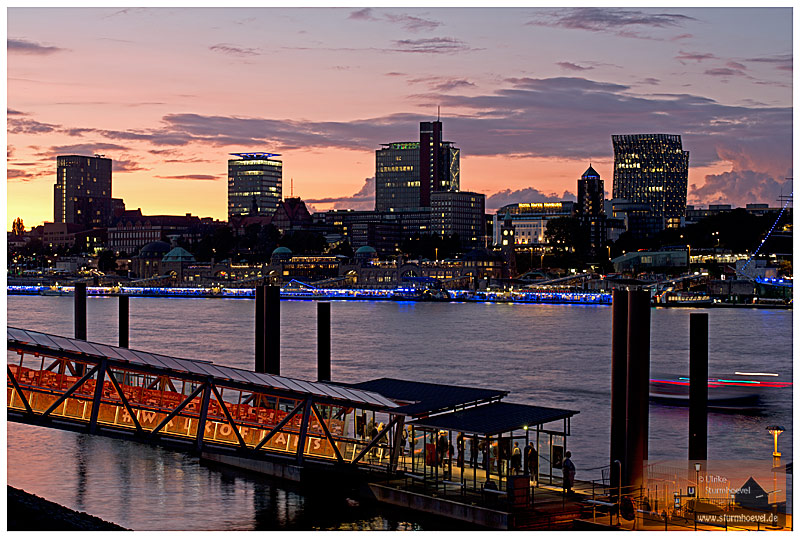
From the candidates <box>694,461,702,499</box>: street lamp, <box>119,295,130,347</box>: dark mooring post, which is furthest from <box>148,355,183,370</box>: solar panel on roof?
<box>119,295,130,347</box>: dark mooring post

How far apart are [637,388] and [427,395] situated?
5.18 meters

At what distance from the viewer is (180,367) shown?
23.2 meters

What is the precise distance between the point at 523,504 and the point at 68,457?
15.6m

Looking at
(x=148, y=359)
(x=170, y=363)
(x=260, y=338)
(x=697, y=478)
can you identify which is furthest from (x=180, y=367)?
(x=260, y=338)

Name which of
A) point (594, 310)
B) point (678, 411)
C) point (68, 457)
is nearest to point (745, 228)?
point (594, 310)

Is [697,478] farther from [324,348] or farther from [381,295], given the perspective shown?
[381,295]

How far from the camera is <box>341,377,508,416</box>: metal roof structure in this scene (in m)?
23.7

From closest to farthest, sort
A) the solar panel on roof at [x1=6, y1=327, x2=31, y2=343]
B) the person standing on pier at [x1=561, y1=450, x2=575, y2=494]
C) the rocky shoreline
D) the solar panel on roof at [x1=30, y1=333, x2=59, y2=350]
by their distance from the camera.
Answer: the rocky shoreline → the person standing on pier at [x1=561, y1=450, x2=575, y2=494] → the solar panel on roof at [x1=30, y1=333, x2=59, y2=350] → the solar panel on roof at [x1=6, y1=327, x2=31, y2=343]

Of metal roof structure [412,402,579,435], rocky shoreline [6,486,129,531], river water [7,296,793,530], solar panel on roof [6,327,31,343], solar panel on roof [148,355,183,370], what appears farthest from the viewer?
river water [7,296,793,530]

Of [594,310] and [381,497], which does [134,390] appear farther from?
[594,310]

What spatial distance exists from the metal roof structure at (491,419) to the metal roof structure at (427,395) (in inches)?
14.6

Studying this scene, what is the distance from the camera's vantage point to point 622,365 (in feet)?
73.6

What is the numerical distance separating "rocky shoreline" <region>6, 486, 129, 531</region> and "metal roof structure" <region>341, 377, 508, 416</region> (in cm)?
646

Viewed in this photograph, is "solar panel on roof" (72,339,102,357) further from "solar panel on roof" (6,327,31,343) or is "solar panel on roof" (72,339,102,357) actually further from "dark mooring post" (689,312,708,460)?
"dark mooring post" (689,312,708,460)
